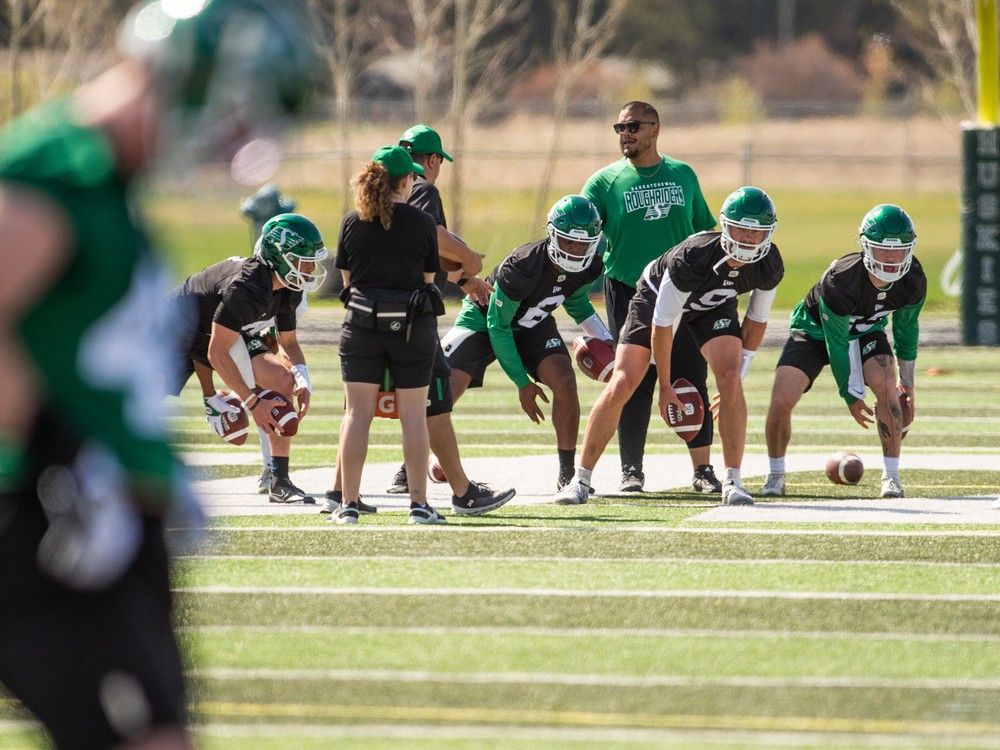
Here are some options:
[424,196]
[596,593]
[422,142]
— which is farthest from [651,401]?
[596,593]

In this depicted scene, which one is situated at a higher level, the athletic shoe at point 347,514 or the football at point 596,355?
the football at point 596,355

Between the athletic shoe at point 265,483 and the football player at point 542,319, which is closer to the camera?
the football player at point 542,319

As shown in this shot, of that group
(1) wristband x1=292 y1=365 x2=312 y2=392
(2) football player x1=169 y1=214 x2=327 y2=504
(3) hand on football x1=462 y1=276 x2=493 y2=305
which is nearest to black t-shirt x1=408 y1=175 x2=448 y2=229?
(3) hand on football x1=462 y1=276 x2=493 y2=305

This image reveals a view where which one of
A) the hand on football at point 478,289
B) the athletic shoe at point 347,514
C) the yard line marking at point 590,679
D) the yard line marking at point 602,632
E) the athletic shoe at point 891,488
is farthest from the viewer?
the athletic shoe at point 891,488

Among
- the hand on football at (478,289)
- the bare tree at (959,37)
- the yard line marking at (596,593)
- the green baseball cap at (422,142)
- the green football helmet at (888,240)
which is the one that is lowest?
the yard line marking at (596,593)

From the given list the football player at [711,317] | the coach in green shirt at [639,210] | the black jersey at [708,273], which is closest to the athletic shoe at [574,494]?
the football player at [711,317]

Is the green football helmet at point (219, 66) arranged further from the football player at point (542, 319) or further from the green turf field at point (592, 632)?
the football player at point (542, 319)

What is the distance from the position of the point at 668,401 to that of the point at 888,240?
1.41 meters

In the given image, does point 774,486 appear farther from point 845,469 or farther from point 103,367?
point 103,367

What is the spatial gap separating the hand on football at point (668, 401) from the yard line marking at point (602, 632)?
3148 millimetres

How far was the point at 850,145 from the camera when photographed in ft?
135

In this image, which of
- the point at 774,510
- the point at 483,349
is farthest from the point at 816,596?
the point at 483,349

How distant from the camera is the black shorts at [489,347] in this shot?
401 inches

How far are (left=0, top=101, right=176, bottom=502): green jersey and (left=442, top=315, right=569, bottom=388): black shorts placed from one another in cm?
705
